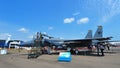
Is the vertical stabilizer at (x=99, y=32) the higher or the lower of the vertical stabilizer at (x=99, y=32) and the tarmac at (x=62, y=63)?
the higher

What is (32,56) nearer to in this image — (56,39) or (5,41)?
(56,39)

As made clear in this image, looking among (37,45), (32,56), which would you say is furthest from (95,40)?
(32,56)

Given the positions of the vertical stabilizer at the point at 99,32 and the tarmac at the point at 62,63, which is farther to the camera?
the vertical stabilizer at the point at 99,32

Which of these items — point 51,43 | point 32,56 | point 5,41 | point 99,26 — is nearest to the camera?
point 32,56

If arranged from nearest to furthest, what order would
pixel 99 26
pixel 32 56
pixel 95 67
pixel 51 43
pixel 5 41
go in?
pixel 95 67 < pixel 32 56 < pixel 51 43 < pixel 99 26 < pixel 5 41

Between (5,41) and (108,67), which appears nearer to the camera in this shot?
(108,67)

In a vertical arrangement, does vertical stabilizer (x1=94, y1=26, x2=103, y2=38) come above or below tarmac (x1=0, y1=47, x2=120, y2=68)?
above

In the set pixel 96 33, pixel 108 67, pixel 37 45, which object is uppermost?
pixel 96 33

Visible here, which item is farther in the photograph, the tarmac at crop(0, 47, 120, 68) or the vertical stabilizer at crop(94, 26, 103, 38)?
the vertical stabilizer at crop(94, 26, 103, 38)

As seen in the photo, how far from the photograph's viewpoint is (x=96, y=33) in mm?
46312

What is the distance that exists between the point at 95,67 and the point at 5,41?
56390mm

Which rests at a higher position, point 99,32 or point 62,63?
point 99,32

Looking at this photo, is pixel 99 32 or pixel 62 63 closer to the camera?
pixel 62 63

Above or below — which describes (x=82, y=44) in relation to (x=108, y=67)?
above
